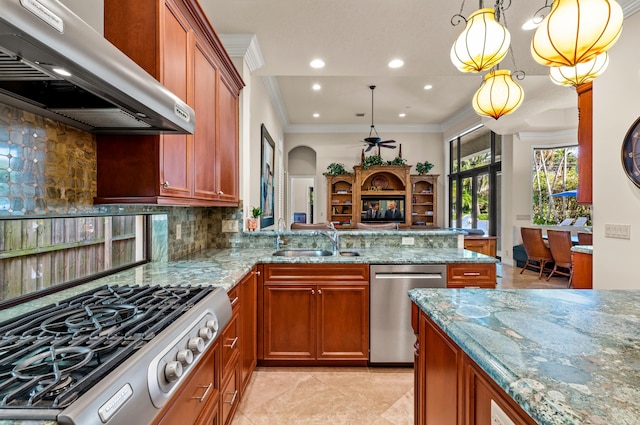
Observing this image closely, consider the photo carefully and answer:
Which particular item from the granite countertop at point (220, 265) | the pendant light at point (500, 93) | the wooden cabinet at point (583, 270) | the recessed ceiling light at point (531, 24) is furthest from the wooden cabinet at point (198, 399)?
the wooden cabinet at point (583, 270)

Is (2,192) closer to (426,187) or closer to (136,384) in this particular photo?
(136,384)

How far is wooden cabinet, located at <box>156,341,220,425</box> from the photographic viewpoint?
961mm

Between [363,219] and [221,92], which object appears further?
[363,219]

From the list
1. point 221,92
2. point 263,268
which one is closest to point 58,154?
point 221,92

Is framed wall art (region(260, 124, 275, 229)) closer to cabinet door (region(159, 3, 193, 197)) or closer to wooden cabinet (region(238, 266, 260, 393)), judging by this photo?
wooden cabinet (region(238, 266, 260, 393))

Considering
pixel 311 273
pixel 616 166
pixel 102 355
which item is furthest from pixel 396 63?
pixel 102 355

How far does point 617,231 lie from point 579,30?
1.88 meters

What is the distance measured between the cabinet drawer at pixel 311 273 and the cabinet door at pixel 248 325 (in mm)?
152

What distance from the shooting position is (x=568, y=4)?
55.0 inches

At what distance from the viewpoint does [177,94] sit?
165 cm

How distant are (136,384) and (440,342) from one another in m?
0.96

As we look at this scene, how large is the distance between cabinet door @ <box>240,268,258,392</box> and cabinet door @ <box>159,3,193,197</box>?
2.47 feet

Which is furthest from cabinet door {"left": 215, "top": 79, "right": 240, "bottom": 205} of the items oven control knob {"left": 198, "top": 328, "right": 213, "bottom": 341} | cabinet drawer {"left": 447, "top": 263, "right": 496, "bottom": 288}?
cabinet drawer {"left": 447, "top": 263, "right": 496, "bottom": 288}

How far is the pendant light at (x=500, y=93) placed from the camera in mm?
2256
